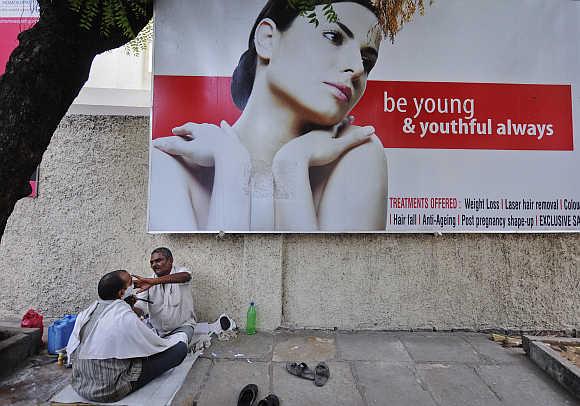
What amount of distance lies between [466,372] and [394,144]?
94.3 inches

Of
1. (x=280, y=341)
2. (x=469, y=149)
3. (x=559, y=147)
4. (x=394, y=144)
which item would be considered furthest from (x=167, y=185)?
(x=559, y=147)

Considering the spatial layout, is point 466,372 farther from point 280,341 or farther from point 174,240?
point 174,240

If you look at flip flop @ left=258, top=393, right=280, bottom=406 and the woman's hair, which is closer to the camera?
flip flop @ left=258, top=393, right=280, bottom=406

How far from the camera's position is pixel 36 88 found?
2748 mm

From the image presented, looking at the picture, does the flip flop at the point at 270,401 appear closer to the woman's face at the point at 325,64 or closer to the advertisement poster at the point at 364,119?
the advertisement poster at the point at 364,119

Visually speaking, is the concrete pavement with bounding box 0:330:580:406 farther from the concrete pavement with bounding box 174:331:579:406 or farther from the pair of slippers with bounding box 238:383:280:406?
the pair of slippers with bounding box 238:383:280:406

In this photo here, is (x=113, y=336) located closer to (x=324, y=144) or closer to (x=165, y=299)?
A: (x=165, y=299)

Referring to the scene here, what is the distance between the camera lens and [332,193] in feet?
13.5

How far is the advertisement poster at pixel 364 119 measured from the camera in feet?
13.5

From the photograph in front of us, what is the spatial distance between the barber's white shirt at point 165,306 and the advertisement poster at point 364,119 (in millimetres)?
677

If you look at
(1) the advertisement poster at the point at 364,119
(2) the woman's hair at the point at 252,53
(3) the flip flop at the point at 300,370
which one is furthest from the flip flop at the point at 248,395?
(2) the woman's hair at the point at 252,53

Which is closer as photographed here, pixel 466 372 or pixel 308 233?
pixel 466 372

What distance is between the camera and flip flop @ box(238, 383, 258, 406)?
2.75m

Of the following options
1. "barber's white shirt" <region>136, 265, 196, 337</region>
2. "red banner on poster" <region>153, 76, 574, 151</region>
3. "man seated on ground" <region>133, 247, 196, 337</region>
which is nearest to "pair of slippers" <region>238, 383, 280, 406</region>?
"man seated on ground" <region>133, 247, 196, 337</region>
